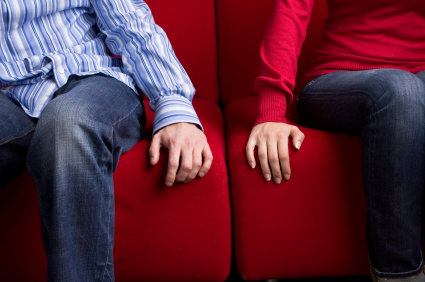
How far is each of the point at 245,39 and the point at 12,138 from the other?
2.73 ft

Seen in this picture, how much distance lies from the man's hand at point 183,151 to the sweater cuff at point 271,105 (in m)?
0.16

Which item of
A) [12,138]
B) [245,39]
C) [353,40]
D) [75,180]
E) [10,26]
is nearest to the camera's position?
[75,180]

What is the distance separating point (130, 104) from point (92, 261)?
0.31 metres

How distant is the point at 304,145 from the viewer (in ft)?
2.46

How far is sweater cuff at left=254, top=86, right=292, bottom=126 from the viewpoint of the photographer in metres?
0.80

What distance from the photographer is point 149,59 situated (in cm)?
81

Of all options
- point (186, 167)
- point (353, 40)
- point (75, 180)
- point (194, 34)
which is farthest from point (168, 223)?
point (194, 34)

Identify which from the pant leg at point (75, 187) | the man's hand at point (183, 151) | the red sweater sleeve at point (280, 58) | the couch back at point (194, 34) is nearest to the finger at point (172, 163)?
the man's hand at point (183, 151)

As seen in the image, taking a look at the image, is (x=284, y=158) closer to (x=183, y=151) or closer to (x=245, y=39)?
(x=183, y=151)

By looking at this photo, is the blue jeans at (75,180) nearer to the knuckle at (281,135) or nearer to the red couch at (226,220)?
the red couch at (226,220)

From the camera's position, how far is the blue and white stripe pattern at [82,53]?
0.76m

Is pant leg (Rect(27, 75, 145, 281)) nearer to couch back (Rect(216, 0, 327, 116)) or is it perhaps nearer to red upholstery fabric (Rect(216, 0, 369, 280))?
red upholstery fabric (Rect(216, 0, 369, 280))

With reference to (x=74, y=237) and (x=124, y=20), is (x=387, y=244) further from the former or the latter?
(x=124, y=20)

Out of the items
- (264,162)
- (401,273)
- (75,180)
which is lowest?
(401,273)
